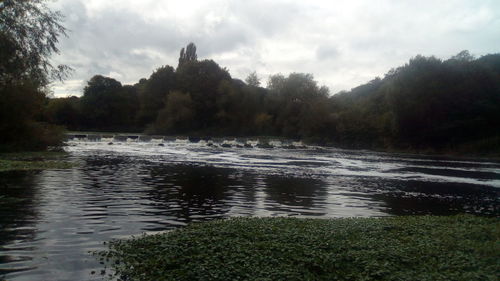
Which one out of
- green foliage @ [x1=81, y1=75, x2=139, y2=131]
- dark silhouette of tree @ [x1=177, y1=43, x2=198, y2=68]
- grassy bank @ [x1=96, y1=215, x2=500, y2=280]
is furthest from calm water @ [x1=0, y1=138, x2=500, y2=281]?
dark silhouette of tree @ [x1=177, y1=43, x2=198, y2=68]

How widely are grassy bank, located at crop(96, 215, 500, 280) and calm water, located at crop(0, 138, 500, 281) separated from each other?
4.25ft

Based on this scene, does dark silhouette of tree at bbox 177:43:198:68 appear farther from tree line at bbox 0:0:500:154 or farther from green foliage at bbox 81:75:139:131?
green foliage at bbox 81:75:139:131

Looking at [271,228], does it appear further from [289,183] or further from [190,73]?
[190,73]

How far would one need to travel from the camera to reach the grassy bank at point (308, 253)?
8.28 meters

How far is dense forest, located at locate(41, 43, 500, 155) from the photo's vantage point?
218 ft

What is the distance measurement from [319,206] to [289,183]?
7.54 meters

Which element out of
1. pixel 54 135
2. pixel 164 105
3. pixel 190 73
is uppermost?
pixel 190 73

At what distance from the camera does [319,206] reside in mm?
18156

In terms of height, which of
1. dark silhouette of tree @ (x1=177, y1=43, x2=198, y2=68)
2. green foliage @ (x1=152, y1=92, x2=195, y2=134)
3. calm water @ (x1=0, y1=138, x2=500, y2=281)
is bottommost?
calm water @ (x1=0, y1=138, x2=500, y2=281)

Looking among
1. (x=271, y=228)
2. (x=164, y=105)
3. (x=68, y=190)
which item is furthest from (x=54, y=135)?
(x=164, y=105)

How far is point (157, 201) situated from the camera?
56.7 feet

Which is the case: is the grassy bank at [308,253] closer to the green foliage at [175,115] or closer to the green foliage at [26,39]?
the green foliage at [26,39]

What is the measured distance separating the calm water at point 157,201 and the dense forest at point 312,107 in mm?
37591

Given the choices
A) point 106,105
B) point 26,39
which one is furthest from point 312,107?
point 26,39
